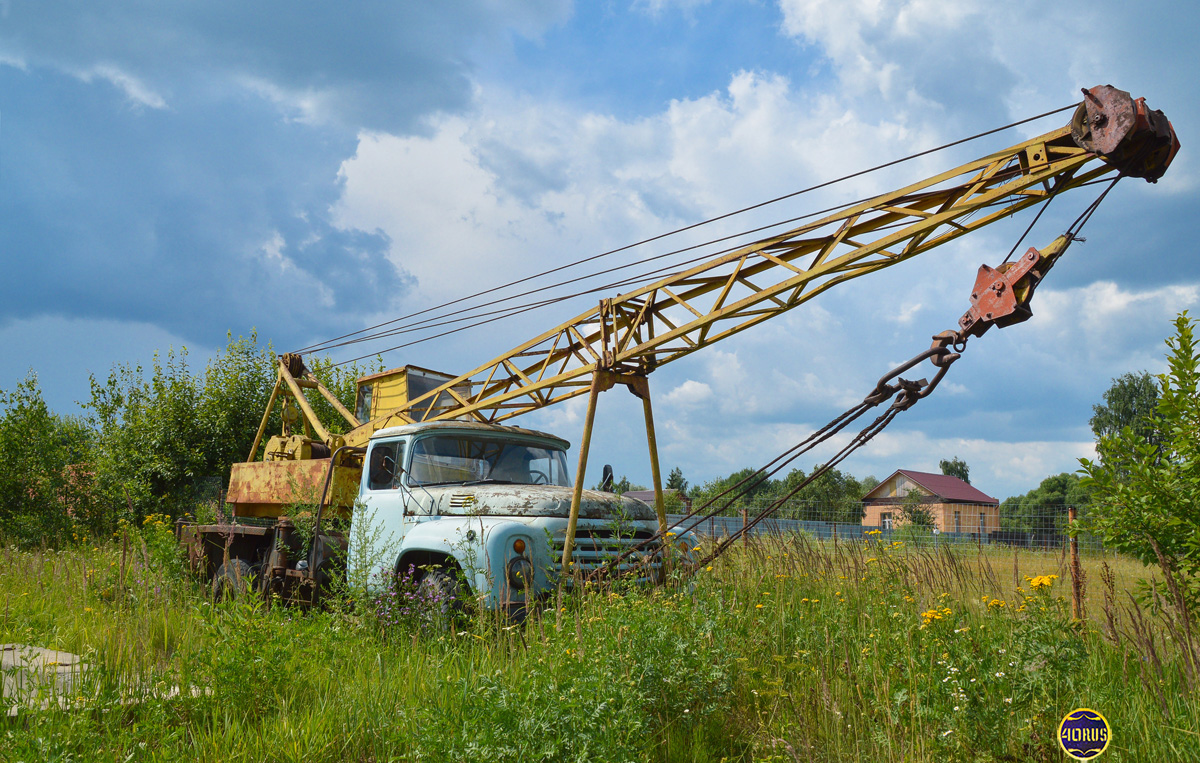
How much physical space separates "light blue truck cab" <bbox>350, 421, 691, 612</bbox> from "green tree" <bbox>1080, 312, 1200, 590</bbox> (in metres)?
3.32

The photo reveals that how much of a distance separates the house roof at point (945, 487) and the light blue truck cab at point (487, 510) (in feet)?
159

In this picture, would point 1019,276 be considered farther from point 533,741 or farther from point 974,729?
point 533,741

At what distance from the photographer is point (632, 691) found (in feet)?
12.0

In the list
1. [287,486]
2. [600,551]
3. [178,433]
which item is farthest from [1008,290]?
[178,433]

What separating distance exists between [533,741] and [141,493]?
859 inches

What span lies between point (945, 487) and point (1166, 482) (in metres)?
54.1

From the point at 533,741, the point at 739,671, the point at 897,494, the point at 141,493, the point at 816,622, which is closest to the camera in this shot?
the point at 533,741

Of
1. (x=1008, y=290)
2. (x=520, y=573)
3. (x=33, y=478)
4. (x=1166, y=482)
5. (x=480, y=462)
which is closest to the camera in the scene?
(x=1166, y=482)

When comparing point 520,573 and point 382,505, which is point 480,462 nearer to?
point 382,505

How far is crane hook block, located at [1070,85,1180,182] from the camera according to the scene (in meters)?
5.79

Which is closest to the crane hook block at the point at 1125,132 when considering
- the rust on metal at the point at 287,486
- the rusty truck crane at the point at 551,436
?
the rusty truck crane at the point at 551,436

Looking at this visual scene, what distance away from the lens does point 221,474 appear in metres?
22.0

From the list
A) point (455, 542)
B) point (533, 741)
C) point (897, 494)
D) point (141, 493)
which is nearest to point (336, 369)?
point (141, 493)

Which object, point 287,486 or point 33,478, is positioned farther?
point 33,478
